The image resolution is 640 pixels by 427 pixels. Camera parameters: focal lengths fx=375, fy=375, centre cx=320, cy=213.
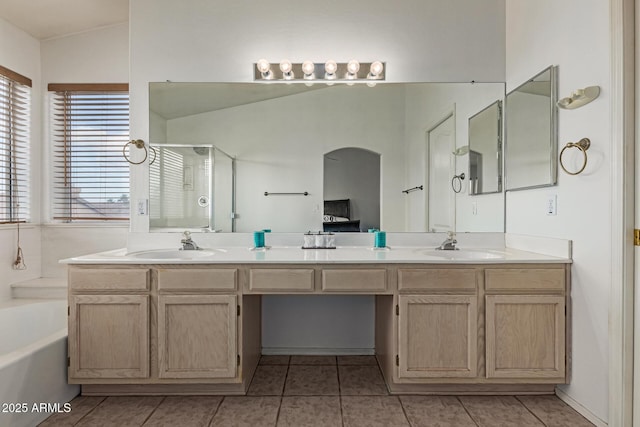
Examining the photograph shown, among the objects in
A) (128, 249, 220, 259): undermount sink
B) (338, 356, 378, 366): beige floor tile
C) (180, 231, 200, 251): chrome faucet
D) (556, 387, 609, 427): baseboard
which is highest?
(180, 231, 200, 251): chrome faucet

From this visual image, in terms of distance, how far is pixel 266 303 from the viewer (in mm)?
2682

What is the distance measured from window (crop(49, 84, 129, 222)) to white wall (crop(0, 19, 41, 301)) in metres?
0.12

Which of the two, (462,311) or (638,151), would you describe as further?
(462,311)

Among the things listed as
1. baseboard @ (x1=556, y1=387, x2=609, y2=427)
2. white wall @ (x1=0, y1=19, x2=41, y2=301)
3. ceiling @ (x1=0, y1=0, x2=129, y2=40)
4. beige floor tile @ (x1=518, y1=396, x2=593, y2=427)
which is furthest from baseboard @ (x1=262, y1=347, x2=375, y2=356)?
ceiling @ (x1=0, y1=0, x2=129, y2=40)

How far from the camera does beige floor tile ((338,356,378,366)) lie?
2.53m

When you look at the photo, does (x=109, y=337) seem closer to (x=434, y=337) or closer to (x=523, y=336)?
(x=434, y=337)

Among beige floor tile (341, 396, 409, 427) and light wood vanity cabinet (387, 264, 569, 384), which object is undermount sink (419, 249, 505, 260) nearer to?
light wood vanity cabinet (387, 264, 569, 384)

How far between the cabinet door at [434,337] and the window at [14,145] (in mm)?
2964

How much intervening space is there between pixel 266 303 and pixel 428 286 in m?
1.20

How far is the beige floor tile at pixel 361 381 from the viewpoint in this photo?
214cm

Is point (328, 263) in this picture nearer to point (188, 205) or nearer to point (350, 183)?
point (350, 183)

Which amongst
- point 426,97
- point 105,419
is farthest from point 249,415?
point 426,97

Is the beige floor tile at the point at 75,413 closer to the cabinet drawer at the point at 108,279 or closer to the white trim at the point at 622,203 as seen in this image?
the cabinet drawer at the point at 108,279

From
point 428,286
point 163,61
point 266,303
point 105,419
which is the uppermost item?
point 163,61
